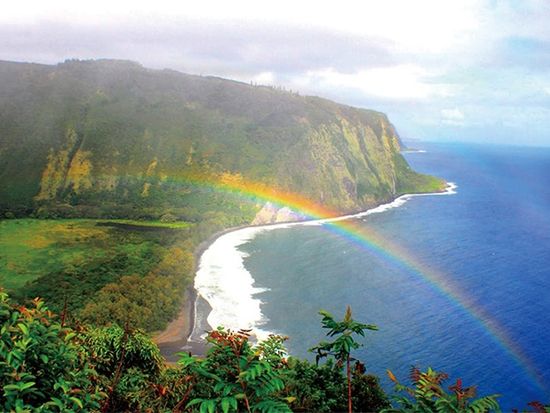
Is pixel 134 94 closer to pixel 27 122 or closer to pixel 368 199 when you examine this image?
pixel 27 122

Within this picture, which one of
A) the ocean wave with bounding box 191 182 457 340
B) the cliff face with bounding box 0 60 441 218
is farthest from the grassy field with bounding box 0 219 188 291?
the cliff face with bounding box 0 60 441 218

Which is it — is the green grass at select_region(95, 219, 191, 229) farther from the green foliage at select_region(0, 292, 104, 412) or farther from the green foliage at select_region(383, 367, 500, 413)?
the green foliage at select_region(383, 367, 500, 413)

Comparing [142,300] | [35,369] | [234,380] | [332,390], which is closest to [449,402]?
[234,380]

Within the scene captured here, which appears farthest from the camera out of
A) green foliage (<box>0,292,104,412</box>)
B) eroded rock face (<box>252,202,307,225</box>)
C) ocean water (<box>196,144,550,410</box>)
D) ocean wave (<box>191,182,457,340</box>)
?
eroded rock face (<box>252,202,307,225</box>)

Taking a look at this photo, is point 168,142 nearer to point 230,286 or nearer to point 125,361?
point 230,286

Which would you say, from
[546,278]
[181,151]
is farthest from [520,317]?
[181,151]

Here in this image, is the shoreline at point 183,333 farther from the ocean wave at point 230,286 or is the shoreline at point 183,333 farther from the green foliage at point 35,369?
the green foliage at point 35,369
